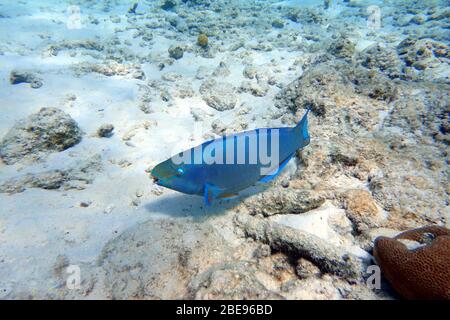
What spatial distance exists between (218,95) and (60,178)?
3.56 m

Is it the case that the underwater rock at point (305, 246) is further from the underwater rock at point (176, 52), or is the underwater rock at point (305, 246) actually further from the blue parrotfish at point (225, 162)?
the underwater rock at point (176, 52)

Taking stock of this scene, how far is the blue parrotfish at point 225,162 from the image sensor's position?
2516 mm

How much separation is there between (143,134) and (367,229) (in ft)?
13.3

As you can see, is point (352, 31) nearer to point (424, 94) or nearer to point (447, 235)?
point (424, 94)

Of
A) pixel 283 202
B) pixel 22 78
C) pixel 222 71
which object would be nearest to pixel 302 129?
pixel 283 202

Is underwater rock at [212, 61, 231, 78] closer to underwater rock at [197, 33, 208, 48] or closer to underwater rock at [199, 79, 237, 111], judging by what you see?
underwater rock at [199, 79, 237, 111]

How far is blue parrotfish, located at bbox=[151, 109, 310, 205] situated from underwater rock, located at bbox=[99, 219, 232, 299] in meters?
0.47

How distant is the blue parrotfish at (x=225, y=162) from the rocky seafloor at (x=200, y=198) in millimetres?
537

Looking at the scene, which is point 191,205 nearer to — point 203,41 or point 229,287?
point 229,287

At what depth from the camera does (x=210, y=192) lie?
8.34ft

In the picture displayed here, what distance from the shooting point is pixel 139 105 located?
18.3ft

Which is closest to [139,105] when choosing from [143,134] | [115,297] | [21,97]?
[143,134]

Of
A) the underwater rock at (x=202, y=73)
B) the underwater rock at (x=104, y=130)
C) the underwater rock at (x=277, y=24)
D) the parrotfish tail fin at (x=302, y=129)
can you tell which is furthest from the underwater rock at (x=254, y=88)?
the underwater rock at (x=277, y=24)

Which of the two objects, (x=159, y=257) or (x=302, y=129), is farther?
(x=302, y=129)
